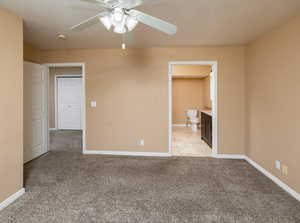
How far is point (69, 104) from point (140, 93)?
176 inches

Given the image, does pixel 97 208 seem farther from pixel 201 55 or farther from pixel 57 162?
pixel 201 55

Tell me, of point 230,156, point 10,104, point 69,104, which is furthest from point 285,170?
point 69,104

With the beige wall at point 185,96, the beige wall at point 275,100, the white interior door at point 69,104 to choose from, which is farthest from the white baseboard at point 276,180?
the white interior door at point 69,104

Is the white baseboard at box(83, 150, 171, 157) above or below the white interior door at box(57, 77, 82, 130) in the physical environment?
below

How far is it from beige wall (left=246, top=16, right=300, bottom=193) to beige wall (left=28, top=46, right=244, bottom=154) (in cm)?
29

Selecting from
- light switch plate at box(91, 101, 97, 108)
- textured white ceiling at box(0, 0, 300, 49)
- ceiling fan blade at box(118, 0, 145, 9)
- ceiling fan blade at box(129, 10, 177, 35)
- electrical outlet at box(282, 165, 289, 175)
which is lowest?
electrical outlet at box(282, 165, 289, 175)

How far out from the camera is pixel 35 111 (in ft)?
12.9

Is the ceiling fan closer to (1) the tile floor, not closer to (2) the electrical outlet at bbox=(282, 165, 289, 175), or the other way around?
(2) the electrical outlet at bbox=(282, 165, 289, 175)

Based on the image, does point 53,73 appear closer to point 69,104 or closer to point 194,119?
point 69,104

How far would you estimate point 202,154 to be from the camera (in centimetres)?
420

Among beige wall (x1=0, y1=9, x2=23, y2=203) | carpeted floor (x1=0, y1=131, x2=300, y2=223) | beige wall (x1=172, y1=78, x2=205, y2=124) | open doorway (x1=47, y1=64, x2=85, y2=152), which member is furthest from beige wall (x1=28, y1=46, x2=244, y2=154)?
beige wall (x1=172, y1=78, x2=205, y2=124)

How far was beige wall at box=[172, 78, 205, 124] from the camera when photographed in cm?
845

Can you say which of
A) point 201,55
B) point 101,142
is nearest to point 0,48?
point 101,142

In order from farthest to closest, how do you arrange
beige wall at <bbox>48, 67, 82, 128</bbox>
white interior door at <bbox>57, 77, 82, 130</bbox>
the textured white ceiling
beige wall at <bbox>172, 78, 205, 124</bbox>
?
beige wall at <bbox>172, 78, 205, 124</bbox> < white interior door at <bbox>57, 77, 82, 130</bbox> < beige wall at <bbox>48, 67, 82, 128</bbox> < the textured white ceiling
